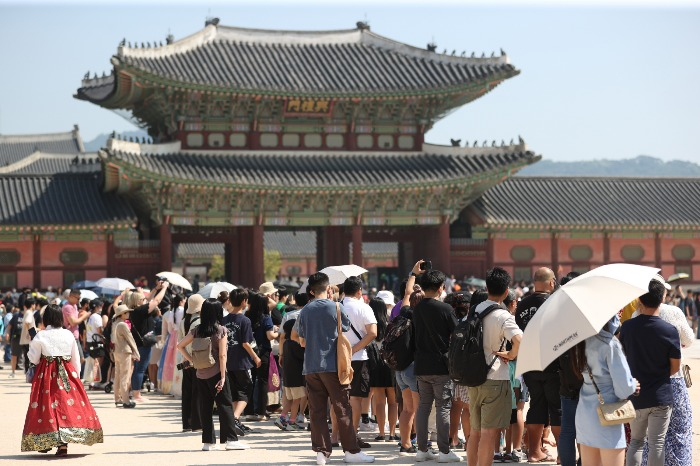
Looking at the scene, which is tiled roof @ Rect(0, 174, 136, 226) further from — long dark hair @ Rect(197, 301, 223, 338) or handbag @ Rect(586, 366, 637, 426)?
handbag @ Rect(586, 366, 637, 426)

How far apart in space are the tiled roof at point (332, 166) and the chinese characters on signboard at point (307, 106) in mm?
1393

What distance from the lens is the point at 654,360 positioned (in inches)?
414

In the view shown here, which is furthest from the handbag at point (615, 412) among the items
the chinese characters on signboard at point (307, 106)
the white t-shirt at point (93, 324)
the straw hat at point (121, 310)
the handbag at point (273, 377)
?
the chinese characters on signboard at point (307, 106)

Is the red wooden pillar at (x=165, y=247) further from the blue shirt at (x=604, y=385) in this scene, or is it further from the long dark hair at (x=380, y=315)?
the blue shirt at (x=604, y=385)

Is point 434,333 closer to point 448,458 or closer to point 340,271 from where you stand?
point 448,458

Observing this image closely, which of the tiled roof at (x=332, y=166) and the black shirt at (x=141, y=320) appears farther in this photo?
the tiled roof at (x=332, y=166)

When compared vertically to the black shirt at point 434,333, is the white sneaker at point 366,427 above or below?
below

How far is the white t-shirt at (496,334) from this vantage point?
11.8 m

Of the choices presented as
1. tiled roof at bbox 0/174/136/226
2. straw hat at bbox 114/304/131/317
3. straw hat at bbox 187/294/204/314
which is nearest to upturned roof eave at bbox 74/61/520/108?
tiled roof at bbox 0/174/136/226

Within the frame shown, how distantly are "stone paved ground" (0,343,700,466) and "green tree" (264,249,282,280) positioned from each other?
53787mm

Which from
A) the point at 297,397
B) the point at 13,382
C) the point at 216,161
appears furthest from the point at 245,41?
the point at 297,397

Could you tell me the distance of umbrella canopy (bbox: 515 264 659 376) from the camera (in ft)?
31.1

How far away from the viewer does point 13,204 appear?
3997 centimetres

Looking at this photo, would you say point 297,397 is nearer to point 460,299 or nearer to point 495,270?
point 460,299
